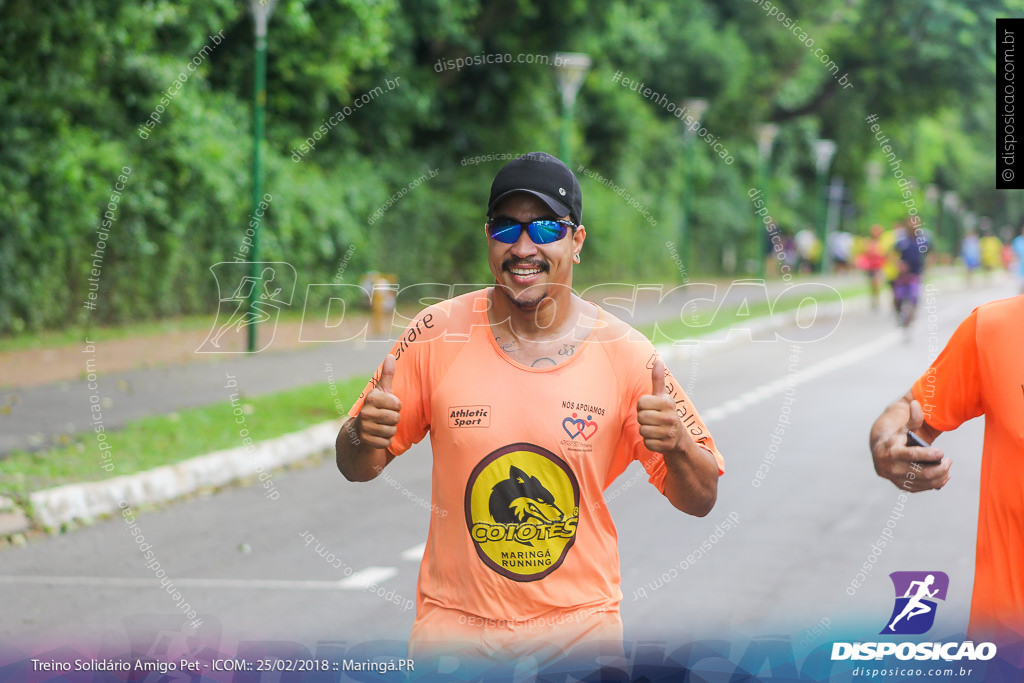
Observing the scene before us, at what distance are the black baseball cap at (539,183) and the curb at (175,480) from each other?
4944mm

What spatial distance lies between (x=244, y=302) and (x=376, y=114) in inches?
219

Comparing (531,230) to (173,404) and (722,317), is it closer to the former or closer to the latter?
(173,404)

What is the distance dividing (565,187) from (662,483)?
706 mm

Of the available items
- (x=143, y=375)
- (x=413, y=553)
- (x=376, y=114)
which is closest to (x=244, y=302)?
(x=143, y=375)

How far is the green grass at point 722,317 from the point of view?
17.2 m

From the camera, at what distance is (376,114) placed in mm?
21266

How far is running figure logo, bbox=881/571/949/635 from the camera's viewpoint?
322 cm

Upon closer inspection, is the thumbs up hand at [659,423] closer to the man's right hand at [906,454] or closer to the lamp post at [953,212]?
the man's right hand at [906,454]

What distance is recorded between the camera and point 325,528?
724 cm

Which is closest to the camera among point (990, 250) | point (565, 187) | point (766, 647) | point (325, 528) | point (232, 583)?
point (565, 187)

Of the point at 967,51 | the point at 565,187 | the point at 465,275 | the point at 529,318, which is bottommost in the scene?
the point at 529,318

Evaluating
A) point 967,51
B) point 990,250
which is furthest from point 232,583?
point 990,250

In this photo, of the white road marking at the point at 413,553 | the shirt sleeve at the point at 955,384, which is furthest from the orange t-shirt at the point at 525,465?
the white road marking at the point at 413,553

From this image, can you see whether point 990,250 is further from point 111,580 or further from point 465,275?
point 111,580
